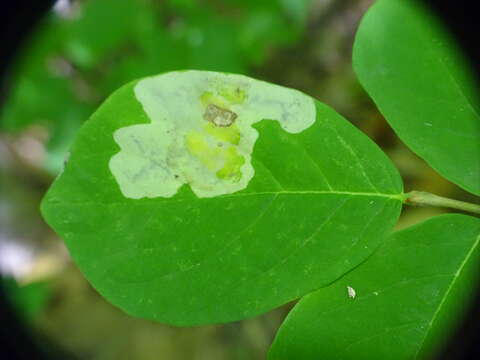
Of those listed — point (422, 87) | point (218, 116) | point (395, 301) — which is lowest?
point (395, 301)

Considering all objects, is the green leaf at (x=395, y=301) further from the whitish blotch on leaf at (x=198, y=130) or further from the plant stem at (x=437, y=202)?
the whitish blotch on leaf at (x=198, y=130)

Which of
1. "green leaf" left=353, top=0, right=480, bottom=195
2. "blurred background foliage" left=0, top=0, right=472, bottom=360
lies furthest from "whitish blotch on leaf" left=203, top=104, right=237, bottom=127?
"blurred background foliage" left=0, top=0, right=472, bottom=360

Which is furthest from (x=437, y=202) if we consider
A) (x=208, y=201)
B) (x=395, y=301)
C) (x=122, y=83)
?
(x=122, y=83)

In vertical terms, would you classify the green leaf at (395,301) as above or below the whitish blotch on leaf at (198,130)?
below

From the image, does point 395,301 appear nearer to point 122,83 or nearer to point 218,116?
point 218,116

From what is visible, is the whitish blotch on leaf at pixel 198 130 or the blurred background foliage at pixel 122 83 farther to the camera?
the blurred background foliage at pixel 122 83

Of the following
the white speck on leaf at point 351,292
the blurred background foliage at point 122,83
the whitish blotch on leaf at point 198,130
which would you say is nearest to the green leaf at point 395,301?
the white speck on leaf at point 351,292

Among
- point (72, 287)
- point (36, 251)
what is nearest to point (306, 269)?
point (72, 287)

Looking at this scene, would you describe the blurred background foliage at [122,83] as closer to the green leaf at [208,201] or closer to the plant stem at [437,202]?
the green leaf at [208,201]
